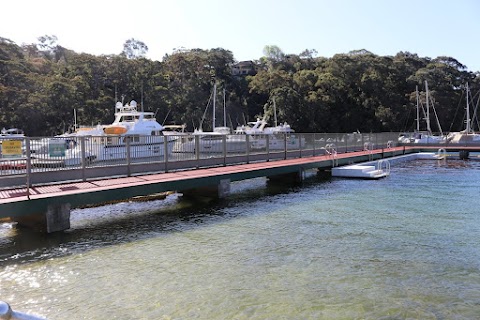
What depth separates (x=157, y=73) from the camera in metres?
72.2

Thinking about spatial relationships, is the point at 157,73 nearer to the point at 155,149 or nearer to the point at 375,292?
the point at 155,149

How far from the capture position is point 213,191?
1770cm

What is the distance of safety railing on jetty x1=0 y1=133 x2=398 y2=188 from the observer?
12.5 meters

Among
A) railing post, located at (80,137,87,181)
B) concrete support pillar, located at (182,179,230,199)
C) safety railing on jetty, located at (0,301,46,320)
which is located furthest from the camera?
concrete support pillar, located at (182,179,230,199)

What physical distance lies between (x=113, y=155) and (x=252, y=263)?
9.15 metres

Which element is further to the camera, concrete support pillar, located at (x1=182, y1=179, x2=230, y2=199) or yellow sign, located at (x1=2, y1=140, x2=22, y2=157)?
concrete support pillar, located at (x1=182, y1=179, x2=230, y2=199)

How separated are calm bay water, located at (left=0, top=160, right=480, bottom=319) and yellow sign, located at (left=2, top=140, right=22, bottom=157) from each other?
225cm

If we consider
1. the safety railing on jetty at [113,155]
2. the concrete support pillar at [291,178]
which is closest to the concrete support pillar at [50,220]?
the safety railing on jetty at [113,155]

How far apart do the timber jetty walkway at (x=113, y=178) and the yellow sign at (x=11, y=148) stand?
429 mm

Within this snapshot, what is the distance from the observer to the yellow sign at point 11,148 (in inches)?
447

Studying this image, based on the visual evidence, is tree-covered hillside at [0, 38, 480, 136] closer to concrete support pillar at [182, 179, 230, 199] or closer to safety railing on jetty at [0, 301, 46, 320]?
concrete support pillar at [182, 179, 230, 199]

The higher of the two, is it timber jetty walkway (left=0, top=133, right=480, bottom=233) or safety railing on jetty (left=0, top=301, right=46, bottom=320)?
safety railing on jetty (left=0, top=301, right=46, bottom=320)

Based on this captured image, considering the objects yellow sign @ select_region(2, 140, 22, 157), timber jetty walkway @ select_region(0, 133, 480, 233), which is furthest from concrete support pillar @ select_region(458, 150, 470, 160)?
yellow sign @ select_region(2, 140, 22, 157)

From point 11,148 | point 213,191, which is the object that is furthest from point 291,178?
point 11,148
